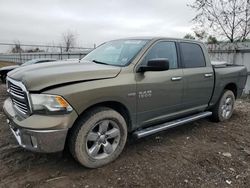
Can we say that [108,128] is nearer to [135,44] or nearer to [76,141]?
[76,141]

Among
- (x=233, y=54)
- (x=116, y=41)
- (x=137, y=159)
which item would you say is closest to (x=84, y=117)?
(x=137, y=159)

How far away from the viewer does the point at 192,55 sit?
4.69m

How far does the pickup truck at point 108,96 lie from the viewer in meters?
2.86

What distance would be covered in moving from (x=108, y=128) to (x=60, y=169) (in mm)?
840

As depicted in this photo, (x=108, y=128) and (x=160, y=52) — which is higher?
(x=160, y=52)

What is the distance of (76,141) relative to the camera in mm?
3045

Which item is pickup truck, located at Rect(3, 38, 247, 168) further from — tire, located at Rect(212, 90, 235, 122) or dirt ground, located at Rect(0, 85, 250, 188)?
tire, located at Rect(212, 90, 235, 122)

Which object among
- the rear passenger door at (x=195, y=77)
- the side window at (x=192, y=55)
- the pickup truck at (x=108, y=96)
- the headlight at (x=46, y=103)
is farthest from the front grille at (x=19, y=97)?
the side window at (x=192, y=55)

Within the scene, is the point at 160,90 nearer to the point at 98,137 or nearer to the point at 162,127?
the point at 162,127

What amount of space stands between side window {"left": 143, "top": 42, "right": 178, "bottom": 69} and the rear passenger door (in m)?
0.21

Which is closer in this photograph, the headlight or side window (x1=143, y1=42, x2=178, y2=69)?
the headlight

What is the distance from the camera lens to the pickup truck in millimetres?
2859

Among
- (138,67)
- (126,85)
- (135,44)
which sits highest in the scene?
(135,44)

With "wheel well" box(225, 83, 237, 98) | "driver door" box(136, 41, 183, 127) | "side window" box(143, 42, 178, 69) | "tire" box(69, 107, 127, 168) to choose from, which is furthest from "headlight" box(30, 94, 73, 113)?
"wheel well" box(225, 83, 237, 98)
